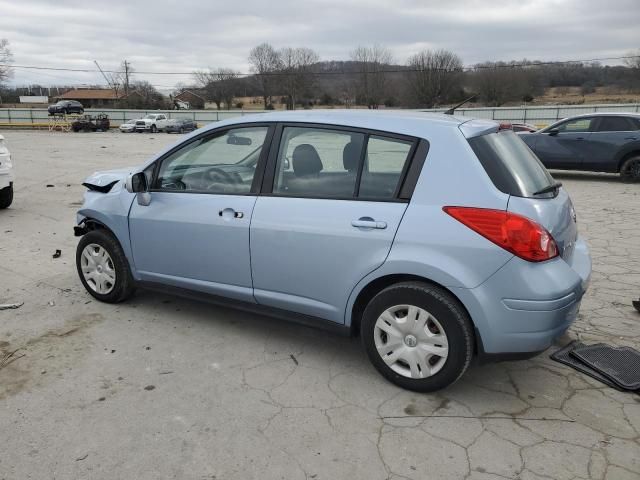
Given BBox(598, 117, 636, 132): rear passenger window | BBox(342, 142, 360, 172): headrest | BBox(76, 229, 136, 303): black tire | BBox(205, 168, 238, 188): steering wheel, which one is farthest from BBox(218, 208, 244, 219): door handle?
BBox(598, 117, 636, 132): rear passenger window

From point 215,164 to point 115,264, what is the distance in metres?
1.25

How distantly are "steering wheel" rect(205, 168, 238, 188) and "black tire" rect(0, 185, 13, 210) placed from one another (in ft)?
20.5

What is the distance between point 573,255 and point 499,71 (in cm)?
5213

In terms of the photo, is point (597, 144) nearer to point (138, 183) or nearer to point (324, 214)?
point (324, 214)

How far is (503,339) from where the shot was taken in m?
2.88

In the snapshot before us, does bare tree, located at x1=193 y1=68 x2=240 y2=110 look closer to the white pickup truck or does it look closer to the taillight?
the white pickup truck

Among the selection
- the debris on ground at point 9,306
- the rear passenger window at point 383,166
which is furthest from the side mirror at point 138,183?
the rear passenger window at point 383,166

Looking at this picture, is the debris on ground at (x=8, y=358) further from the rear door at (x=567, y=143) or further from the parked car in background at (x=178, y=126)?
the parked car in background at (x=178, y=126)

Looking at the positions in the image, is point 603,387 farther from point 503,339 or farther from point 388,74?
point 388,74

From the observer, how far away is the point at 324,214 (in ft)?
10.8

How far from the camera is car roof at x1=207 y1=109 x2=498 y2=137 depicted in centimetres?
317

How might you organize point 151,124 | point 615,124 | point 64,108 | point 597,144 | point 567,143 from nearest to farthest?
point 615,124 → point 597,144 → point 567,143 → point 151,124 → point 64,108

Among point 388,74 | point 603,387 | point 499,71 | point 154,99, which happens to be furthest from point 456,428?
point 154,99

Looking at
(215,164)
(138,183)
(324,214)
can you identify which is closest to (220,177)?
(215,164)
